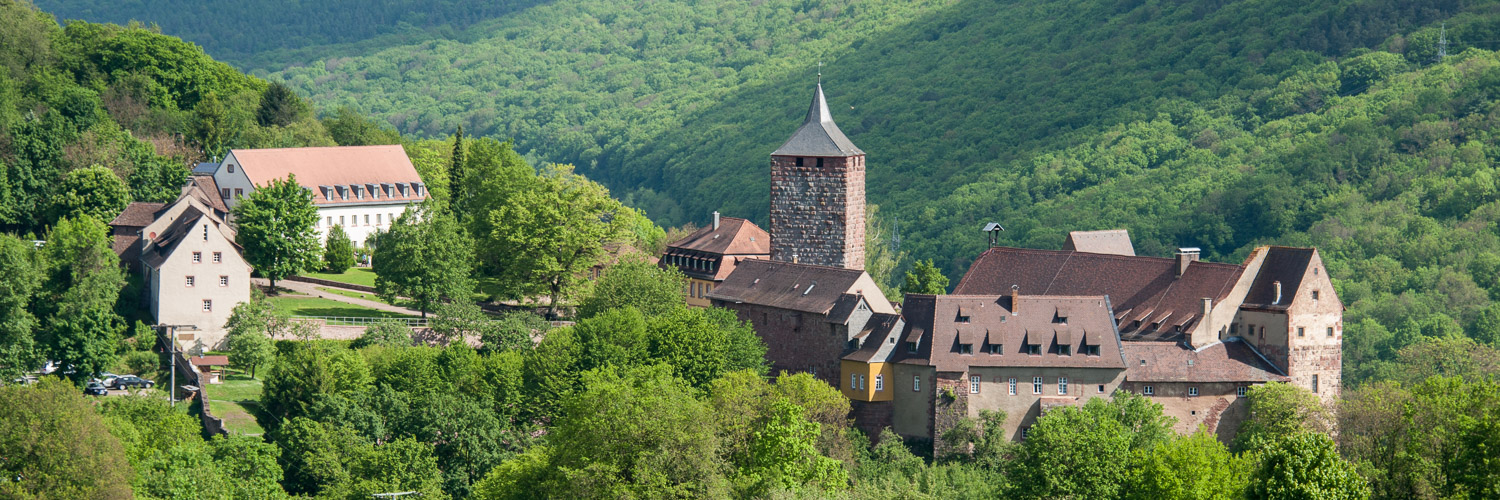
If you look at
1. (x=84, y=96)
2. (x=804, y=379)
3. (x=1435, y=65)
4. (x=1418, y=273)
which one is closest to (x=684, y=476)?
(x=804, y=379)

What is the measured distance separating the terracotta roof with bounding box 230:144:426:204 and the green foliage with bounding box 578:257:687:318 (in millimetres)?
24751

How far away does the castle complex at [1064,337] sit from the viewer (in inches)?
3120

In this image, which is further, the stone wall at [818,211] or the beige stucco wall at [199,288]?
the stone wall at [818,211]

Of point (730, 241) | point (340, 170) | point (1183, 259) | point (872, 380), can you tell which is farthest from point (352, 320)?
point (1183, 259)

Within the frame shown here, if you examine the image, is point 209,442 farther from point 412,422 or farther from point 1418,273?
point 1418,273

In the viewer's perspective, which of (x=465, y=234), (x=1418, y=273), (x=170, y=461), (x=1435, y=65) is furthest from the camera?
(x=1435, y=65)

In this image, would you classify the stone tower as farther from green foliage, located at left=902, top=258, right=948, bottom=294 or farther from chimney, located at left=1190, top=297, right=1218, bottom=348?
chimney, located at left=1190, top=297, right=1218, bottom=348

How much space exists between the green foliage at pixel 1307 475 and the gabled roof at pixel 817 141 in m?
34.1

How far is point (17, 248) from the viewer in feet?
291

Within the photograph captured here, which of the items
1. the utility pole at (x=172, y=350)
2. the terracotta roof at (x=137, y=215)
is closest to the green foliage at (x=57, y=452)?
the utility pole at (x=172, y=350)

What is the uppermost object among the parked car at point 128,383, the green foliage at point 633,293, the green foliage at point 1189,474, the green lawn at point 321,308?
the green foliage at point 633,293

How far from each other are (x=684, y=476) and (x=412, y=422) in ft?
53.8

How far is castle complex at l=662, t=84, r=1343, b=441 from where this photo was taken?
260 feet

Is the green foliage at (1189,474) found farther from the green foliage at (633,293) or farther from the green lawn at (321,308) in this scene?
the green lawn at (321,308)
